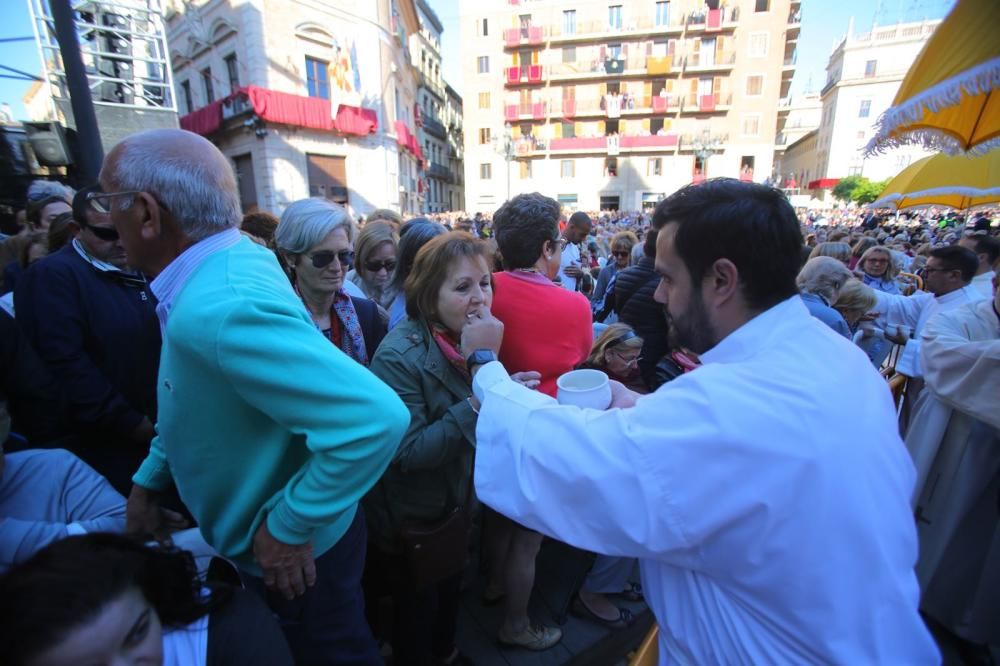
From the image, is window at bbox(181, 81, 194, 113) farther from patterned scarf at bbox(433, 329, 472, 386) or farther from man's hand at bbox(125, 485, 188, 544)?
patterned scarf at bbox(433, 329, 472, 386)

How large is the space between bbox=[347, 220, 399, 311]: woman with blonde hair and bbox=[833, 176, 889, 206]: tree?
143 ft

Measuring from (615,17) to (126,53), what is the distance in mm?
38181

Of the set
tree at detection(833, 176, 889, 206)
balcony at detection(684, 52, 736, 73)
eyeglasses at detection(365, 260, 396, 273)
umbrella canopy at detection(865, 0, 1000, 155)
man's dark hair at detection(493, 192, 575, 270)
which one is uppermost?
balcony at detection(684, 52, 736, 73)

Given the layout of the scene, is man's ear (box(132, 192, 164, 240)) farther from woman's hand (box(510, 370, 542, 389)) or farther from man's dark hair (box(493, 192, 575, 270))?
man's dark hair (box(493, 192, 575, 270))

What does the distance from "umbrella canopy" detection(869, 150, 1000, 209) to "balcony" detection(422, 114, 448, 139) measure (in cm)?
3332

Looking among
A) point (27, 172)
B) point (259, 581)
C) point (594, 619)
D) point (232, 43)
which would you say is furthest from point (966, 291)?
point (232, 43)

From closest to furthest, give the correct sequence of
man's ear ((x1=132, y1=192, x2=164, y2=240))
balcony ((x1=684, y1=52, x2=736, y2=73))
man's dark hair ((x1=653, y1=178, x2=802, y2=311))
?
man's dark hair ((x1=653, y1=178, x2=802, y2=311)), man's ear ((x1=132, y1=192, x2=164, y2=240)), balcony ((x1=684, y1=52, x2=736, y2=73))

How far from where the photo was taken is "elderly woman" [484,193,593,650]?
6.94 feet

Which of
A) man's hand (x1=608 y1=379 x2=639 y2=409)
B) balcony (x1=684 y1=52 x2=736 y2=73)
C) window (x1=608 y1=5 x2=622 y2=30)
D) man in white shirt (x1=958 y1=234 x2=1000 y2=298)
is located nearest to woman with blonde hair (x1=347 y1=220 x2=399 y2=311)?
man's hand (x1=608 y1=379 x2=639 y2=409)

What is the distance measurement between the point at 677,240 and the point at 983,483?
2744mm

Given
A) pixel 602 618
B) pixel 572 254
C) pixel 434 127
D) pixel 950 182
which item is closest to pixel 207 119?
pixel 572 254

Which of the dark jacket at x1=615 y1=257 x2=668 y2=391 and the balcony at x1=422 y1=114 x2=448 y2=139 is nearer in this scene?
the dark jacket at x1=615 y1=257 x2=668 y2=391

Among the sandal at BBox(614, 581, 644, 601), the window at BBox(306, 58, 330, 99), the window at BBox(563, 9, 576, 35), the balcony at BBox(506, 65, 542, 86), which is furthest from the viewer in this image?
the balcony at BBox(506, 65, 542, 86)

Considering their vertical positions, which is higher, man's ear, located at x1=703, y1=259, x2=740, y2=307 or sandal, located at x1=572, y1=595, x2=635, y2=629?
man's ear, located at x1=703, y1=259, x2=740, y2=307
